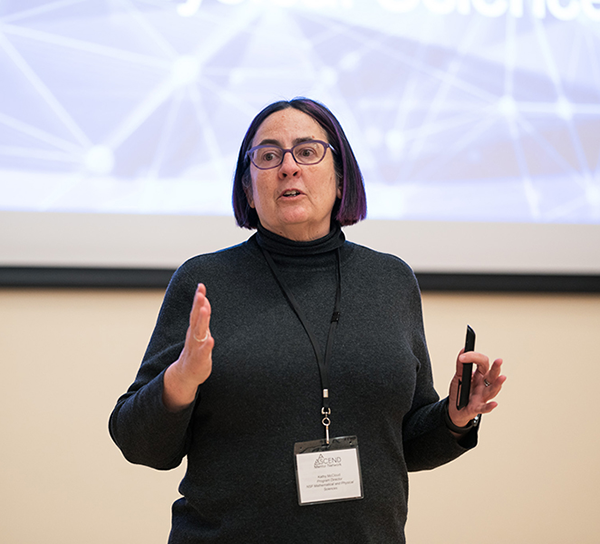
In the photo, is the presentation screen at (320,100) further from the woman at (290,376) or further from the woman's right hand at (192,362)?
the woman's right hand at (192,362)

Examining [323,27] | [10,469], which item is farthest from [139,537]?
[323,27]

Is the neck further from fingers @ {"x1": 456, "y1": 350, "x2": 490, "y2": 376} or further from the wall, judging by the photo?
the wall

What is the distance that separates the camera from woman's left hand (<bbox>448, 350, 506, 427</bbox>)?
1074 mm

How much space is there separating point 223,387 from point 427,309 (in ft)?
4.31

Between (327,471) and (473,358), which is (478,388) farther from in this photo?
(327,471)

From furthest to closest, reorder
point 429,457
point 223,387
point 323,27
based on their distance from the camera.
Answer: point 323,27 → point 429,457 → point 223,387

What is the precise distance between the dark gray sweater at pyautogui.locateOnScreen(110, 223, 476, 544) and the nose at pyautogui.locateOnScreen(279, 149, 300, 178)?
14cm

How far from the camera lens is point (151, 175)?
6.61ft

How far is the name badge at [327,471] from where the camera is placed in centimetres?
100

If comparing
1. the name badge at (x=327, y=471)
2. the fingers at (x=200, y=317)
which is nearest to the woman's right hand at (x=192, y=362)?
the fingers at (x=200, y=317)

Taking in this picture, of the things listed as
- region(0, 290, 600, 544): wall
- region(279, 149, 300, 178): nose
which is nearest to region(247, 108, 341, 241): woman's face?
A: region(279, 149, 300, 178): nose

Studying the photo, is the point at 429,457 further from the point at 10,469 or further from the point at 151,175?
the point at 10,469

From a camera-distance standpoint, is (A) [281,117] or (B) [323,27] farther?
(B) [323,27]

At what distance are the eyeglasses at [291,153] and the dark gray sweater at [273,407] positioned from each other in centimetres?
16
